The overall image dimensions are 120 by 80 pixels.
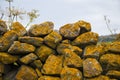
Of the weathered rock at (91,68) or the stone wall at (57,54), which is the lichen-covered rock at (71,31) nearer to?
the stone wall at (57,54)

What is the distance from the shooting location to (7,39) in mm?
14039

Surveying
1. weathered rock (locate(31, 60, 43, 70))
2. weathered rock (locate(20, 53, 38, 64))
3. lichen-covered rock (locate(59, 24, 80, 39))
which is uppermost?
lichen-covered rock (locate(59, 24, 80, 39))

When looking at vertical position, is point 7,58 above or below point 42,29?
below

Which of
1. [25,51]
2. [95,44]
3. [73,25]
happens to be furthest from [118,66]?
[25,51]

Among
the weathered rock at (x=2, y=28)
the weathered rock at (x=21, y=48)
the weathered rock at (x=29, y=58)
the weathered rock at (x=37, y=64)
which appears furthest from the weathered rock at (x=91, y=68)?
the weathered rock at (x=2, y=28)

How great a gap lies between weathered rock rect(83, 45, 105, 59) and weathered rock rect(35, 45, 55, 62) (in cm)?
178

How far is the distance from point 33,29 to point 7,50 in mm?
1598

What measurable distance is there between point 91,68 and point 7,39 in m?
4.27

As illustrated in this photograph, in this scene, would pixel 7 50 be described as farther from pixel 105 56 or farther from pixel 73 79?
pixel 105 56

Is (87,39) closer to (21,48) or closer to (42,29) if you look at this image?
(42,29)

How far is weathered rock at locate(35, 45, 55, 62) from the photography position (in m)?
13.7

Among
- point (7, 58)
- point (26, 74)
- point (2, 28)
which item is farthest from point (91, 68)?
point (2, 28)

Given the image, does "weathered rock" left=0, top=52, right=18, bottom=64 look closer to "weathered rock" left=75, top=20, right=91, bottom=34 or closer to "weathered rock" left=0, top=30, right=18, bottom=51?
"weathered rock" left=0, top=30, right=18, bottom=51

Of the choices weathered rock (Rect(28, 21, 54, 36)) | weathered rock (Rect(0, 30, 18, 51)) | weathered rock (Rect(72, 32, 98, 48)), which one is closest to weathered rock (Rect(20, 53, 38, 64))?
weathered rock (Rect(28, 21, 54, 36))
